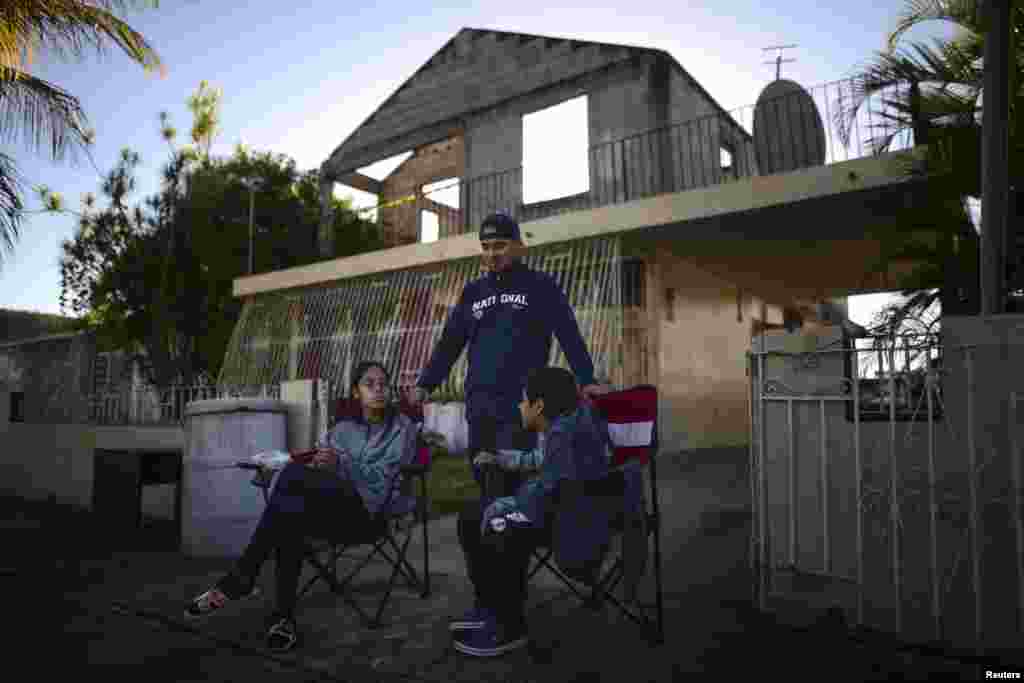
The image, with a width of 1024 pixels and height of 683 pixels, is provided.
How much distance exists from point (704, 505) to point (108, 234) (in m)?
12.5

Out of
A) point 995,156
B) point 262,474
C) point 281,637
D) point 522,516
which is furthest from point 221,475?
point 995,156

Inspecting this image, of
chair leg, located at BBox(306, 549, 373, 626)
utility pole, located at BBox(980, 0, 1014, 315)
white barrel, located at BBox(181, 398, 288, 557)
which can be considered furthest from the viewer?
white barrel, located at BBox(181, 398, 288, 557)

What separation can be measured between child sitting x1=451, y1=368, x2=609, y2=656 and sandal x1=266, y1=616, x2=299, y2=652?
66 cm

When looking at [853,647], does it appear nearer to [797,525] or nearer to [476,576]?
[797,525]

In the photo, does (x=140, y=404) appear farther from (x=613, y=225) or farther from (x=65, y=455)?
(x=613, y=225)

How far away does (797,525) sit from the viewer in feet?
10.2

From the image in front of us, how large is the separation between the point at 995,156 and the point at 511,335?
2882mm

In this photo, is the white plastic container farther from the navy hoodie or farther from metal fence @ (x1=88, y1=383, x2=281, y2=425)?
the navy hoodie

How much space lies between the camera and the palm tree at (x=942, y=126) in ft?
16.1

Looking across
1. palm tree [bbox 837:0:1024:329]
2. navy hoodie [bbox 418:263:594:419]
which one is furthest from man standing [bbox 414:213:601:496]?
palm tree [bbox 837:0:1024:329]

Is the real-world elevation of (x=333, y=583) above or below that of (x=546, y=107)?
below

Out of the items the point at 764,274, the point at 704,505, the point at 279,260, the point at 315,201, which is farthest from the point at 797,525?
the point at 315,201

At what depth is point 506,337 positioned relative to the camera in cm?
325

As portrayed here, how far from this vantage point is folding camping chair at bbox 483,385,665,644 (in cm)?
264
